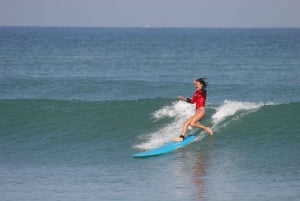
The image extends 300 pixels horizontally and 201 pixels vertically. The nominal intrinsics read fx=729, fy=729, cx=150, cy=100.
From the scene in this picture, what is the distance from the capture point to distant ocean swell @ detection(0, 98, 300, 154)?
19.2m

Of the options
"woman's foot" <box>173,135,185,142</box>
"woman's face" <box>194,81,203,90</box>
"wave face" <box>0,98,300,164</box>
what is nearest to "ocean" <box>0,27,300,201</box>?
"wave face" <box>0,98,300,164</box>

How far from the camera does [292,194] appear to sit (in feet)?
43.8

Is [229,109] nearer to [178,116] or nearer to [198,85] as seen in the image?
[178,116]

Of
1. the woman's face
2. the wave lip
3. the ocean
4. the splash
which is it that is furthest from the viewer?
the wave lip

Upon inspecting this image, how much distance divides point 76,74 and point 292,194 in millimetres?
24818

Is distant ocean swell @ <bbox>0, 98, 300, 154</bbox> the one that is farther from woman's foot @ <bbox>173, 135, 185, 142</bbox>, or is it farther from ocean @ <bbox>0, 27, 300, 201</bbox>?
woman's foot @ <bbox>173, 135, 185, 142</bbox>

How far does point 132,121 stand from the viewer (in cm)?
2095

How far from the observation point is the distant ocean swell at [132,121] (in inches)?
757

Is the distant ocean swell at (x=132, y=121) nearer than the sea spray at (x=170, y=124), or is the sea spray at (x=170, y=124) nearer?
the sea spray at (x=170, y=124)

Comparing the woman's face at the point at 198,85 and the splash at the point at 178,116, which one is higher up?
the woman's face at the point at 198,85

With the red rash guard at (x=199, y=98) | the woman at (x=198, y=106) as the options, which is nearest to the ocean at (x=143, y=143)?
the woman at (x=198, y=106)

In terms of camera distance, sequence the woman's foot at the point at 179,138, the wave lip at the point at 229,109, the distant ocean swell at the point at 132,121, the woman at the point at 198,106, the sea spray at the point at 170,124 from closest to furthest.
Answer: the woman at the point at 198,106 → the woman's foot at the point at 179,138 → the sea spray at the point at 170,124 → the distant ocean swell at the point at 132,121 → the wave lip at the point at 229,109

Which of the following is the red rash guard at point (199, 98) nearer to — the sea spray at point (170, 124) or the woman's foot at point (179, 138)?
the woman's foot at point (179, 138)

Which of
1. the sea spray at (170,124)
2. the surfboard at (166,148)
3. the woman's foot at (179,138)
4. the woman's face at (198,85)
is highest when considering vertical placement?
the woman's face at (198,85)
